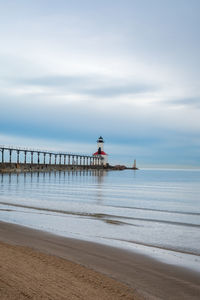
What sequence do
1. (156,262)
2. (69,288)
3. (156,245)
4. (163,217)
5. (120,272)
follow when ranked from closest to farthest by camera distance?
(69,288) < (120,272) < (156,262) < (156,245) < (163,217)

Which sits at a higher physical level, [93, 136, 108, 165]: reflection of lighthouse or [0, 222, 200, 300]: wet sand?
[93, 136, 108, 165]: reflection of lighthouse

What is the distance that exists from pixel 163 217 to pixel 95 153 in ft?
390

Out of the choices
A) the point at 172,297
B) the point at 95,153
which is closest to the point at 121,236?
the point at 172,297

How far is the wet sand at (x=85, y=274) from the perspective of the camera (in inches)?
181

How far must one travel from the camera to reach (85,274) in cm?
551

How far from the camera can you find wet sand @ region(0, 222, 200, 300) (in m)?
4.61

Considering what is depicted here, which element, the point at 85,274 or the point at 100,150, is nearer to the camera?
the point at 85,274

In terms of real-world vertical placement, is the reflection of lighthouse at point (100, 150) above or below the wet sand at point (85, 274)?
above

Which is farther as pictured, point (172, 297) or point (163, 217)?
point (163, 217)

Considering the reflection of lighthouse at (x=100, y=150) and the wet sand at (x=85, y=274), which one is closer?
the wet sand at (x=85, y=274)

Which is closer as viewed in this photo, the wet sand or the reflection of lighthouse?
the wet sand

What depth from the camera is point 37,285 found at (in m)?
4.70

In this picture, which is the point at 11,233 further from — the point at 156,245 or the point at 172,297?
the point at 172,297

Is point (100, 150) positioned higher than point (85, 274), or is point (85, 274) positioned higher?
point (100, 150)
